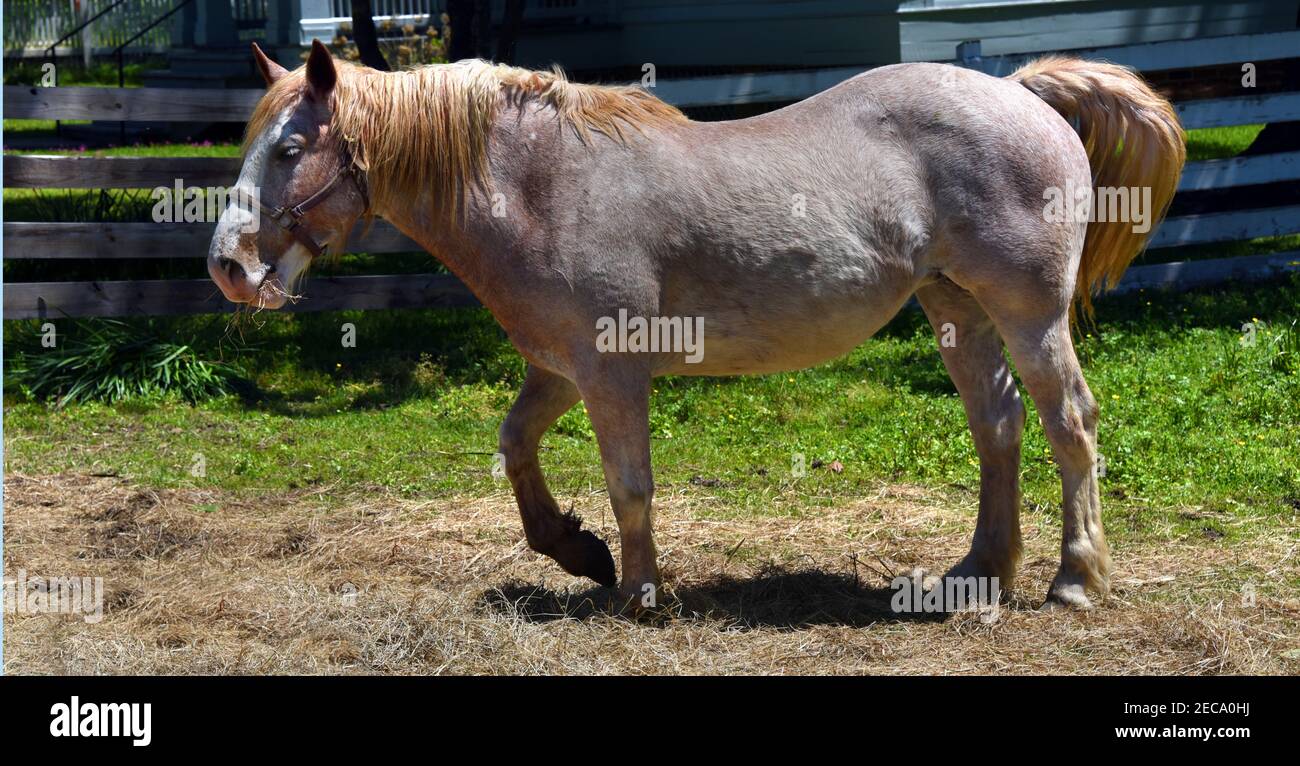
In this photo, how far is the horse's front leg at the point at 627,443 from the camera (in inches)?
190

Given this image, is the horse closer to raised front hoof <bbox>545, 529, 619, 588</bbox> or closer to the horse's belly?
the horse's belly

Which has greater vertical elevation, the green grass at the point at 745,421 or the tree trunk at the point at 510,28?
the tree trunk at the point at 510,28

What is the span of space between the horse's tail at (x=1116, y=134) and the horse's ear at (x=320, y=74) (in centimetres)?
284

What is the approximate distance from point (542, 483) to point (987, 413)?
6.45 ft

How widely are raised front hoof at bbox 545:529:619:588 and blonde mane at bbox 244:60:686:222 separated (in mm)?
1534

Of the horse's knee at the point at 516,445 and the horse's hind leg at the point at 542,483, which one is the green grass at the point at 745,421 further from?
the horse's knee at the point at 516,445

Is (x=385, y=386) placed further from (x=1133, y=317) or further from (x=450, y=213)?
(x=1133, y=317)

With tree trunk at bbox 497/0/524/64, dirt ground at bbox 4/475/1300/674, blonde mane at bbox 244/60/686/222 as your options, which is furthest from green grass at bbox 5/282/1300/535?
tree trunk at bbox 497/0/524/64

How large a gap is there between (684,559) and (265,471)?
300cm

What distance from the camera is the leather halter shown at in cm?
468

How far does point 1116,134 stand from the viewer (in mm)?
5227

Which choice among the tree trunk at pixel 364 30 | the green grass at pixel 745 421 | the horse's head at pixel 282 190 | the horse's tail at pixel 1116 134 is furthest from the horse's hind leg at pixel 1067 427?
the tree trunk at pixel 364 30

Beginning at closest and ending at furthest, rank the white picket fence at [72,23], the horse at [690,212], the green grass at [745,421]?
the horse at [690,212] → the green grass at [745,421] → the white picket fence at [72,23]

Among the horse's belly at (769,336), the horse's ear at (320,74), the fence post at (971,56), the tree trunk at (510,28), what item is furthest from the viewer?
the tree trunk at (510,28)
